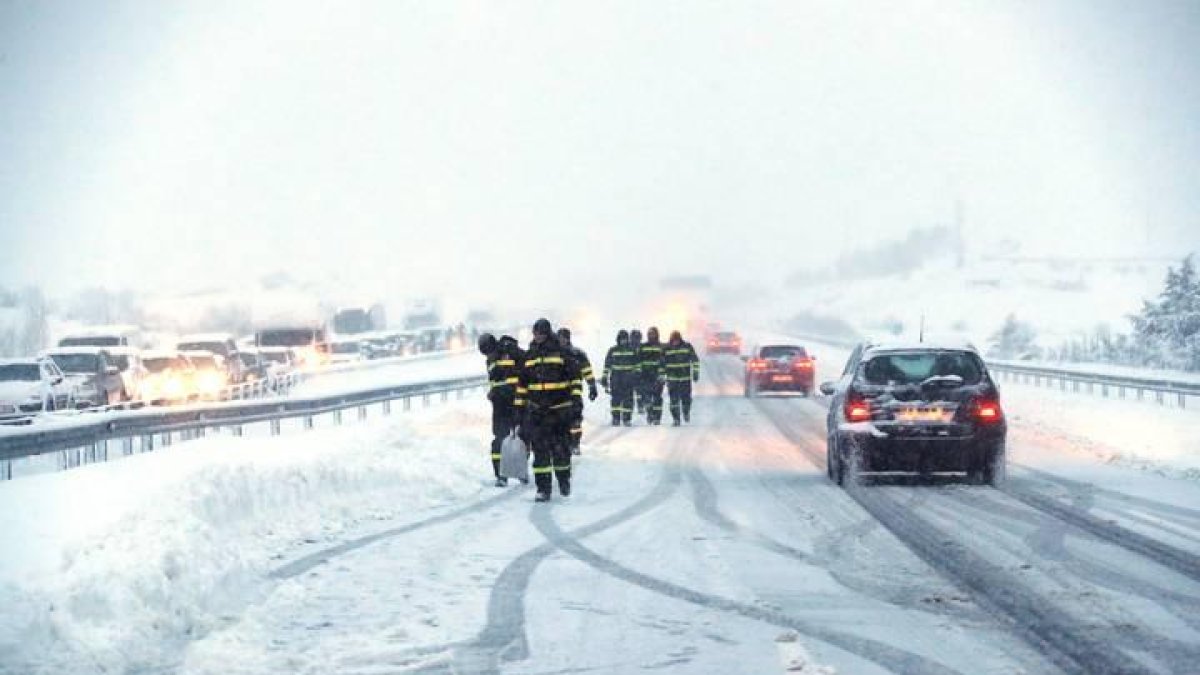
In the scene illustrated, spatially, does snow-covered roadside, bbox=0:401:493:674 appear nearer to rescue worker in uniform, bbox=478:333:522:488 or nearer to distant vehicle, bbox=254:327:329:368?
rescue worker in uniform, bbox=478:333:522:488

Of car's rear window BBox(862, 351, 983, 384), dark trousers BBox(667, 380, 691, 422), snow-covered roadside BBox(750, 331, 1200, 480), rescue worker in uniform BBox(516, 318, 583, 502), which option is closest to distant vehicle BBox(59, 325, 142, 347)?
dark trousers BBox(667, 380, 691, 422)

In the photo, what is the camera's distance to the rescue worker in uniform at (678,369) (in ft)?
88.5

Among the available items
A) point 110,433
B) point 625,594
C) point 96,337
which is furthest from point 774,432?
point 96,337

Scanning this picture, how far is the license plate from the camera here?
1523cm

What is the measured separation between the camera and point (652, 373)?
2753cm

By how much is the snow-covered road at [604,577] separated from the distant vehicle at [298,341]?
3673 cm

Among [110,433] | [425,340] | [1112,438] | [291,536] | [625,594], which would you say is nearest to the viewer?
[625,594]

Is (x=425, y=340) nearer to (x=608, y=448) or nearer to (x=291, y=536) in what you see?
(x=608, y=448)

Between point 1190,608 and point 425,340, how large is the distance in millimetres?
70340

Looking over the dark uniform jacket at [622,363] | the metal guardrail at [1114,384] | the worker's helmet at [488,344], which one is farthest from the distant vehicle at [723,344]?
the worker's helmet at [488,344]

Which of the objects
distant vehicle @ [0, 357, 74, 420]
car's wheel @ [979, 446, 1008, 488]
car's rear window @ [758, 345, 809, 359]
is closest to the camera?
car's wheel @ [979, 446, 1008, 488]

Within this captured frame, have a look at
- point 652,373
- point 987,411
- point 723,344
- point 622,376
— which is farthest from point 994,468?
point 723,344

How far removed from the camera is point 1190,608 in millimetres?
8250

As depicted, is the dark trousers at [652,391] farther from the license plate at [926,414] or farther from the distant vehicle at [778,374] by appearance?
the license plate at [926,414]
